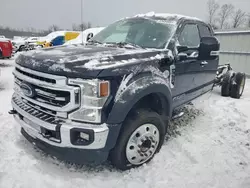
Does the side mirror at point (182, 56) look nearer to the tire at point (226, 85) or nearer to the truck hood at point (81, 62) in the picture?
the truck hood at point (81, 62)

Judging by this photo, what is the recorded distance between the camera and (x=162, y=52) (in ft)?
10.3

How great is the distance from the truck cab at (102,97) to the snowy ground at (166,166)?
208 millimetres

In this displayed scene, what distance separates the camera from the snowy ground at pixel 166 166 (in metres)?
2.67

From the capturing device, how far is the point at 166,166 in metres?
3.04

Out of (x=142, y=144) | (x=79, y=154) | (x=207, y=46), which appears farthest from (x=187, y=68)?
(x=79, y=154)

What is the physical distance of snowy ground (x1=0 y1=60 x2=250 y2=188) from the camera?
267cm

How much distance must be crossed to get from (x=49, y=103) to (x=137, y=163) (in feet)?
4.26

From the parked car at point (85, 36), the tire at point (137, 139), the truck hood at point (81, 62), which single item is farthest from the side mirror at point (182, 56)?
the parked car at point (85, 36)

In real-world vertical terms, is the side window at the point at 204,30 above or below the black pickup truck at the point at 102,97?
above

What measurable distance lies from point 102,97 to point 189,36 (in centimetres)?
236

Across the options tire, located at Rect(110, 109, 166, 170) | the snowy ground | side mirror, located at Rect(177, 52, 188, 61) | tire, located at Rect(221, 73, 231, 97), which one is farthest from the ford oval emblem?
tire, located at Rect(221, 73, 231, 97)

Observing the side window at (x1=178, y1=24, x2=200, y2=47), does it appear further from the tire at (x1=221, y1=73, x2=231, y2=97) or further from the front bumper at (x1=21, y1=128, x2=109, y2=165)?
the tire at (x1=221, y1=73, x2=231, y2=97)

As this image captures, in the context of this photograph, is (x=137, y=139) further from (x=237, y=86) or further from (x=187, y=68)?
(x=237, y=86)

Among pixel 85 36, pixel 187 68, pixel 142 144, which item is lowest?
pixel 142 144
